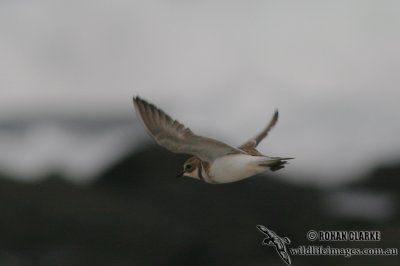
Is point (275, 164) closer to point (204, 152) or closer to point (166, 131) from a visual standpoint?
point (204, 152)

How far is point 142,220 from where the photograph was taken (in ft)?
17.3

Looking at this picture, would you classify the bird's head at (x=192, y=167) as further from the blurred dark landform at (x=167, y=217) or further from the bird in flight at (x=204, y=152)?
the blurred dark landform at (x=167, y=217)

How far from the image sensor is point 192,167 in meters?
3.73

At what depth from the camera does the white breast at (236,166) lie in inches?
141

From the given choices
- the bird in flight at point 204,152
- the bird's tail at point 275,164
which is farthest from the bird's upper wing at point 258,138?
the bird's tail at point 275,164

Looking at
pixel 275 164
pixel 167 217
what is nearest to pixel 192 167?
→ pixel 275 164

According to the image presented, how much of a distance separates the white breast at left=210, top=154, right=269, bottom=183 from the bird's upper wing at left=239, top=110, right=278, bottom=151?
16 cm

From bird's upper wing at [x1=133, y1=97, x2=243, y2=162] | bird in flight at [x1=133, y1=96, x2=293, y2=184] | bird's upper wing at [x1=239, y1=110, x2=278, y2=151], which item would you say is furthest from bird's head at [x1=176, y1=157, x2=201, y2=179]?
bird's upper wing at [x1=239, y1=110, x2=278, y2=151]

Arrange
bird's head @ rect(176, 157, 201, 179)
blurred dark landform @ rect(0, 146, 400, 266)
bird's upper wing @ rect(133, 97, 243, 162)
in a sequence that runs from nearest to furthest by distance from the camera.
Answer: bird's upper wing @ rect(133, 97, 243, 162), bird's head @ rect(176, 157, 201, 179), blurred dark landform @ rect(0, 146, 400, 266)

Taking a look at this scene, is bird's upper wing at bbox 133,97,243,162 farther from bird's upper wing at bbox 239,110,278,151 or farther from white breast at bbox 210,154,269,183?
bird's upper wing at bbox 239,110,278,151

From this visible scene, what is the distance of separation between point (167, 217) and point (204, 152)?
1520 millimetres

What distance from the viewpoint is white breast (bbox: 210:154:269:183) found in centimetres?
359

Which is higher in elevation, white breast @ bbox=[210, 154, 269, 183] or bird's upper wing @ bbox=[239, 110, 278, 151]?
bird's upper wing @ bbox=[239, 110, 278, 151]

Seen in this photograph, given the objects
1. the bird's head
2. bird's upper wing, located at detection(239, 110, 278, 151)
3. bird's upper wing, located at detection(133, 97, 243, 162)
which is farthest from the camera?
bird's upper wing, located at detection(239, 110, 278, 151)
